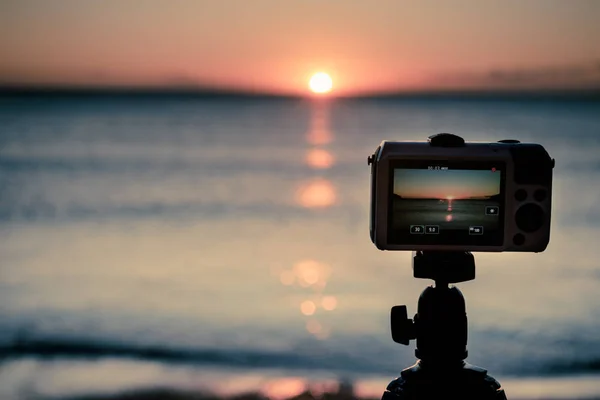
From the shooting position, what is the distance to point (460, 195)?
175 centimetres

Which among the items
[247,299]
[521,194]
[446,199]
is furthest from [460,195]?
[247,299]

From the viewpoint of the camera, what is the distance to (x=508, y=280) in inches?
275

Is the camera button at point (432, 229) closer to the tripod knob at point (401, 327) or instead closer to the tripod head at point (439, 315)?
the tripod head at point (439, 315)

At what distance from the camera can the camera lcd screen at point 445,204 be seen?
1.73 meters

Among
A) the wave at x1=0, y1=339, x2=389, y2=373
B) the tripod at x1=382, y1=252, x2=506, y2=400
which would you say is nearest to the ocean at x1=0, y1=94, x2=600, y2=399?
the wave at x1=0, y1=339, x2=389, y2=373

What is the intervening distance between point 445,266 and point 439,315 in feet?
0.39

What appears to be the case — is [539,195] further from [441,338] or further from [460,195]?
[441,338]

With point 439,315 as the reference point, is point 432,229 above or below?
above

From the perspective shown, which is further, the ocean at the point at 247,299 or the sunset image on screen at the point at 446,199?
the ocean at the point at 247,299

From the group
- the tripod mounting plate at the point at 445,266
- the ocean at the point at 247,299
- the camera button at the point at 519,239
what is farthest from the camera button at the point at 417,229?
the ocean at the point at 247,299

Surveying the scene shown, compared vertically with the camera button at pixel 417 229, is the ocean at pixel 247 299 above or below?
above

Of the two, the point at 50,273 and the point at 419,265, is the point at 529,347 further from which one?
the point at 50,273

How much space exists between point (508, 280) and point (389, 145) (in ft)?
18.4

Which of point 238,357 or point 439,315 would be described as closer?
point 439,315
